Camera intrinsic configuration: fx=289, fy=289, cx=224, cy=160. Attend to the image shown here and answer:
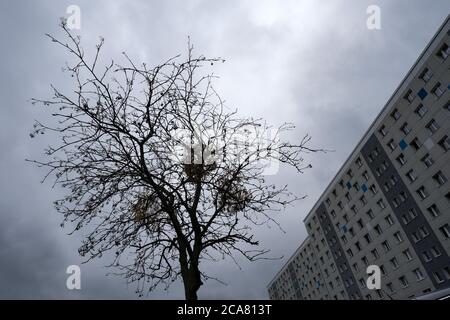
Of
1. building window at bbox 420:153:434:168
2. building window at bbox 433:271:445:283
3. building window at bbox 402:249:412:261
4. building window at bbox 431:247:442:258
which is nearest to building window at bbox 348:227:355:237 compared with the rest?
building window at bbox 402:249:412:261

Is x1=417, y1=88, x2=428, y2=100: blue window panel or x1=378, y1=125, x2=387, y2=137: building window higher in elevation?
x1=378, y1=125, x2=387, y2=137: building window

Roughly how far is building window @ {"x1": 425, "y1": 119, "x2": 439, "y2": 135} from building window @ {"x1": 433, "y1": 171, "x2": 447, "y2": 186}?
377cm

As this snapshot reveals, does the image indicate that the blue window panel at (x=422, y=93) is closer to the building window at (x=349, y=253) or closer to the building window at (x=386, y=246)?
the building window at (x=386, y=246)

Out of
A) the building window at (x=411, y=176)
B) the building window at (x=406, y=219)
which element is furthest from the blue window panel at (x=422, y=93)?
the building window at (x=406, y=219)

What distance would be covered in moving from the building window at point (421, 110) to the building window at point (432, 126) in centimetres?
107

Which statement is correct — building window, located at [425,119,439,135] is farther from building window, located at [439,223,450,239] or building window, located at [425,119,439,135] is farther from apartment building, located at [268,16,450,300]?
building window, located at [439,223,450,239]

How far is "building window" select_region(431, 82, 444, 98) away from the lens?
83.1 feet

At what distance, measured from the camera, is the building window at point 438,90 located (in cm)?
2533

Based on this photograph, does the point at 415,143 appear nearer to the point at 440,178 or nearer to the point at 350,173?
the point at 440,178

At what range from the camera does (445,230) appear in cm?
2536
